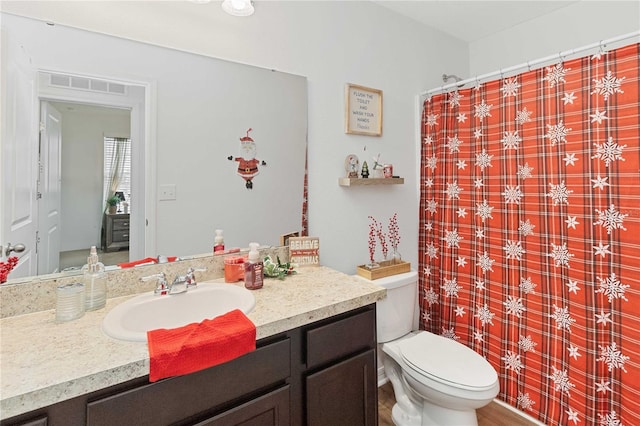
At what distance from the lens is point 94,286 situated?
43.6 inches

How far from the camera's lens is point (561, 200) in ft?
5.34

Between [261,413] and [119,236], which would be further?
[119,236]

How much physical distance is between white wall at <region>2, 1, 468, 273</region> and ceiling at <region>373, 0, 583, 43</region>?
0.07m

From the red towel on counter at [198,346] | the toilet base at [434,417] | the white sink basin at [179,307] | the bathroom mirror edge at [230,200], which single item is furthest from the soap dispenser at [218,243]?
the toilet base at [434,417]

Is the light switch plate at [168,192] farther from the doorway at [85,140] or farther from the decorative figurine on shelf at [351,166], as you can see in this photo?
the decorative figurine on shelf at [351,166]

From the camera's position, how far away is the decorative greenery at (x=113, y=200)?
4.15 feet

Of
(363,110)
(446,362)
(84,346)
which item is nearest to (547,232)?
(446,362)

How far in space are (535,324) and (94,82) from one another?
2381mm

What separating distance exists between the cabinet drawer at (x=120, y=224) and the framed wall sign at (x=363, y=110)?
124cm

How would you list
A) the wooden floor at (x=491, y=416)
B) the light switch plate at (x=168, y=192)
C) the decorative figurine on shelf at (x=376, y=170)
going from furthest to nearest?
the decorative figurine on shelf at (x=376, y=170), the wooden floor at (x=491, y=416), the light switch plate at (x=168, y=192)

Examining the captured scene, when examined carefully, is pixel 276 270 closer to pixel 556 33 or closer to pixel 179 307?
pixel 179 307

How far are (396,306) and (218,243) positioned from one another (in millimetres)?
1059

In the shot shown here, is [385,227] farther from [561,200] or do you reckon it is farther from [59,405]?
[59,405]

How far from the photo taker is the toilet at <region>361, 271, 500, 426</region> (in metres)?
1.42
